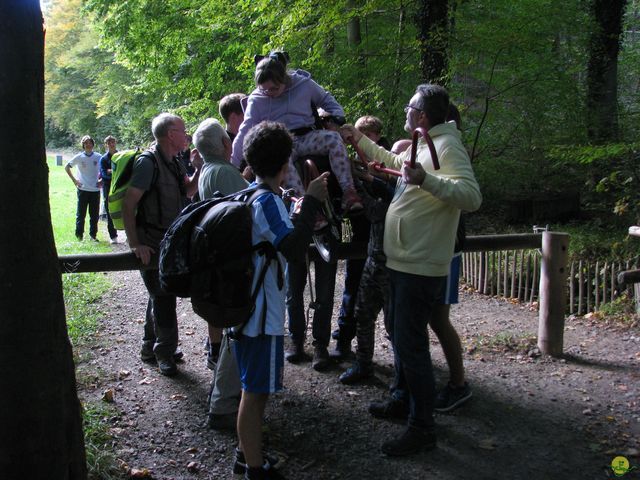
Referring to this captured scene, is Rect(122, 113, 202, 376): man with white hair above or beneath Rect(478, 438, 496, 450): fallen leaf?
above

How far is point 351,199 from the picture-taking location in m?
3.79

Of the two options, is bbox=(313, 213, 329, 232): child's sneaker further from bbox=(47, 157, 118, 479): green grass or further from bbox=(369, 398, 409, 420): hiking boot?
bbox=(47, 157, 118, 479): green grass

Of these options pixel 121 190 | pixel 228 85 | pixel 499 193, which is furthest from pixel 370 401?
pixel 228 85

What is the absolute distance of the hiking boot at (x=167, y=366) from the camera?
4.61 metres

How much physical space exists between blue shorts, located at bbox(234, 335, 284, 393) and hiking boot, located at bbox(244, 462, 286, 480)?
458 millimetres

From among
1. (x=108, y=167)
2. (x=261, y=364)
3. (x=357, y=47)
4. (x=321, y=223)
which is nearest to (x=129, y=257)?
(x=321, y=223)

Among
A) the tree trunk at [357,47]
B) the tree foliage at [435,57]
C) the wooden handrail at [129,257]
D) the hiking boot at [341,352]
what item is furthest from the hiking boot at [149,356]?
the tree trunk at [357,47]

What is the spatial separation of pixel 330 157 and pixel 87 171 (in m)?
10.5

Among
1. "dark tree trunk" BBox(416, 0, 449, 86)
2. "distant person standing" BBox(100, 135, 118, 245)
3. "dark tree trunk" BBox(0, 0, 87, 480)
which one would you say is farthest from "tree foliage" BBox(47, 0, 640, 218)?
"dark tree trunk" BBox(0, 0, 87, 480)

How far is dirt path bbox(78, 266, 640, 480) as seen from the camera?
333cm

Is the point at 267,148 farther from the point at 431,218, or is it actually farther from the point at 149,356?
the point at 149,356

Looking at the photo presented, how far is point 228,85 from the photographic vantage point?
12.7 metres

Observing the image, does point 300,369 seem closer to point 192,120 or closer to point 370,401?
point 370,401

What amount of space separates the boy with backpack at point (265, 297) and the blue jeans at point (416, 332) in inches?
28.8
